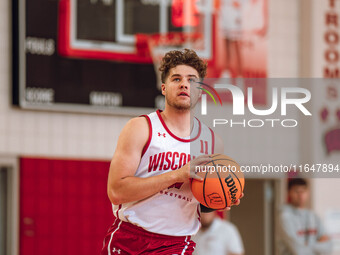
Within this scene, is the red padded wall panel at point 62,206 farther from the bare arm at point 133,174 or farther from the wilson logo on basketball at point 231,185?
the wilson logo on basketball at point 231,185

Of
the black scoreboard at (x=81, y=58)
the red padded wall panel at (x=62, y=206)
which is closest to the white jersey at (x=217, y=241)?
the red padded wall panel at (x=62, y=206)

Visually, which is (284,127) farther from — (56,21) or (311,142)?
(56,21)

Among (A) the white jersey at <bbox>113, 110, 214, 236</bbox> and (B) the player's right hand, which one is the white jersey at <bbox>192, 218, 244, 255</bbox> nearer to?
(A) the white jersey at <bbox>113, 110, 214, 236</bbox>

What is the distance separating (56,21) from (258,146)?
11.8 ft

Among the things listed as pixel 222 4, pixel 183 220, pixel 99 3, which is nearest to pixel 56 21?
pixel 99 3

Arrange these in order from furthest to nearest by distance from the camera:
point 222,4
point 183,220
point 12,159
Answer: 1. point 222,4
2. point 12,159
3. point 183,220

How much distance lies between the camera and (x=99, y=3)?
31.3 feet

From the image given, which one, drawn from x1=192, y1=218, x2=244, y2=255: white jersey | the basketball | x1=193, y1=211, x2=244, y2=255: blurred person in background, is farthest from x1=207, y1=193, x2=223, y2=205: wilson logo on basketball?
x1=192, y1=218, x2=244, y2=255: white jersey

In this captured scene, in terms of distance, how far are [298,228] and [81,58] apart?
3619 millimetres

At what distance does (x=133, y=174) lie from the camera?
3.89m

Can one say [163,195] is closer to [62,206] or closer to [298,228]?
[298,228]

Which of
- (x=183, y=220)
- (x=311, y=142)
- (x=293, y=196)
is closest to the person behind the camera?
(x=183, y=220)

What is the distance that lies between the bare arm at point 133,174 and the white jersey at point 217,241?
4.81 m

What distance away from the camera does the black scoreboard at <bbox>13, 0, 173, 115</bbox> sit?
9.28 meters
